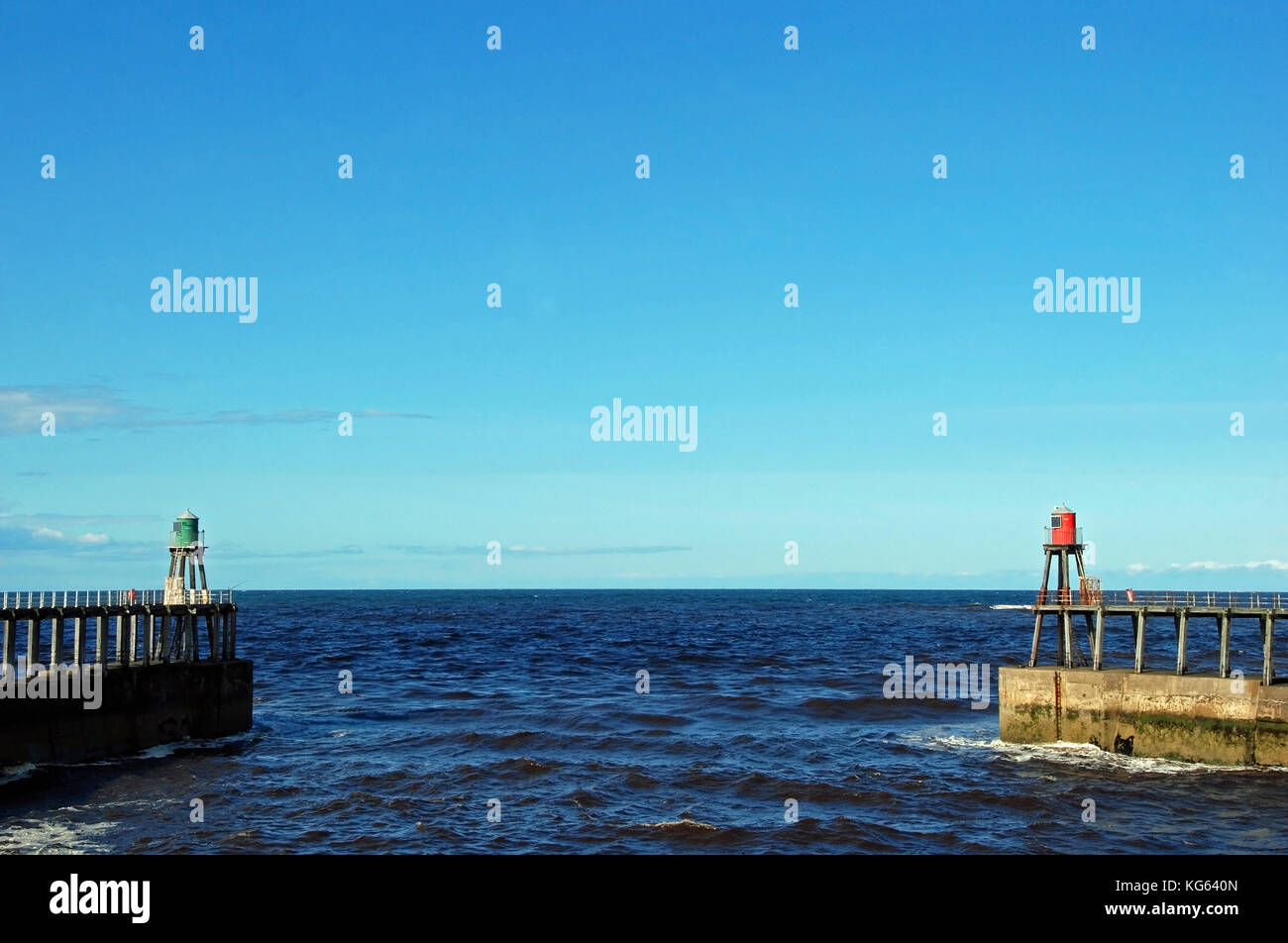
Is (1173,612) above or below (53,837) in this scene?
above

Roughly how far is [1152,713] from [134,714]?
36406 millimetres

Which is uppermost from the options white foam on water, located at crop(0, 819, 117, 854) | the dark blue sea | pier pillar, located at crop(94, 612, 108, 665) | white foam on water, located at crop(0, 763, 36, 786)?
pier pillar, located at crop(94, 612, 108, 665)

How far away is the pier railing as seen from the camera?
39656 millimetres

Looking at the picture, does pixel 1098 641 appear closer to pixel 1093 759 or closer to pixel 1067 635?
pixel 1067 635

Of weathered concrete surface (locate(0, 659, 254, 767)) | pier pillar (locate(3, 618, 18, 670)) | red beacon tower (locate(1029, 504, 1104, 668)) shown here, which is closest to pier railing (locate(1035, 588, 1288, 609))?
red beacon tower (locate(1029, 504, 1104, 668))

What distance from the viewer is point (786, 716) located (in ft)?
179

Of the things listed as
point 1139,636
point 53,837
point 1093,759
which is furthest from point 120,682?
point 1139,636

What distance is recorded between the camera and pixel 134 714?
133 feet

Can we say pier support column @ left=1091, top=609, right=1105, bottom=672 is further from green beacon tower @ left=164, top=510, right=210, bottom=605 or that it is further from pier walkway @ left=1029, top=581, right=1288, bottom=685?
green beacon tower @ left=164, top=510, right=210, bottom=605

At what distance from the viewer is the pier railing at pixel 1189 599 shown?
130ft

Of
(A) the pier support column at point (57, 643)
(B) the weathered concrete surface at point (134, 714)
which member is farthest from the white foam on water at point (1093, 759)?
(A) the pier support column at point (57, 643)

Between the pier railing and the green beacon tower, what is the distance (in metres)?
34.2
